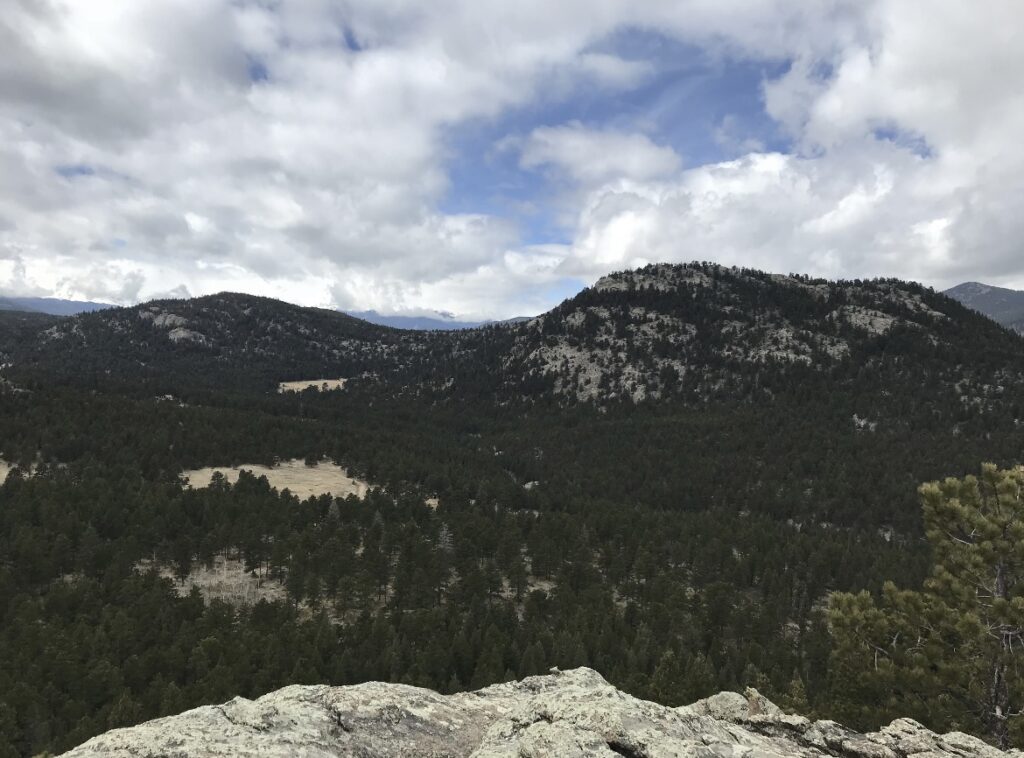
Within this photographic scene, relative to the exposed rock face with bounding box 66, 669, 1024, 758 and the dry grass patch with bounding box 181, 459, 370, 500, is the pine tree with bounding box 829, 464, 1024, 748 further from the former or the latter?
the dry grass patch with bounding box 181, 459, 370, 500

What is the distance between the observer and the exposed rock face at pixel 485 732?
9.05 metres

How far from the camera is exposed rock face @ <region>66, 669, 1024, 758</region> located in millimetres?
9055

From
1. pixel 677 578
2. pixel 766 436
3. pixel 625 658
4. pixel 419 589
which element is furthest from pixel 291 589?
pixel 766 436

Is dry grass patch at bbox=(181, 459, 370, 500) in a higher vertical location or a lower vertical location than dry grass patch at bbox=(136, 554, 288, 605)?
higher

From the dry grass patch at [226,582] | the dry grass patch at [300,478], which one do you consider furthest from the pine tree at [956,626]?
the dry grass patch at [300,478]

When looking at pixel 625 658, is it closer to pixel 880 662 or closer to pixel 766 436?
pixel 880 662

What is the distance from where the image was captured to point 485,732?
11.3 metres

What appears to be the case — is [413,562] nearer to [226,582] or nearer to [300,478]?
[226,582]

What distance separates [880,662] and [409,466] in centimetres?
13651

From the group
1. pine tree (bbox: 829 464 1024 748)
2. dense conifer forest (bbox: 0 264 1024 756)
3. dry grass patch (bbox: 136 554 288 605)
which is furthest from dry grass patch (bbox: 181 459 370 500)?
pine tree (bbox: 829 464 1024 748)

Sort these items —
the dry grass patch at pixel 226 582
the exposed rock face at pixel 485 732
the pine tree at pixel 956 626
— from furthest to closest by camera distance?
the dry grass patch at pixel 226 582 → the pine tree at pixel 956 626 → the exposed rock face at pixel 485 732

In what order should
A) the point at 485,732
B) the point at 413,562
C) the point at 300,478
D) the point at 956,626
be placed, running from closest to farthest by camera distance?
1. the point at 485,732
2. the point at 956,626
3. the point at 413,562
4. the point at 300,478

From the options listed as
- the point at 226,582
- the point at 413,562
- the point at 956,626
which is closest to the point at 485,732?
the point at 956,626

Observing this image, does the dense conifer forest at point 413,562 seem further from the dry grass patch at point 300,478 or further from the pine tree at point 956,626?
the dry grass patch at point 300,478
